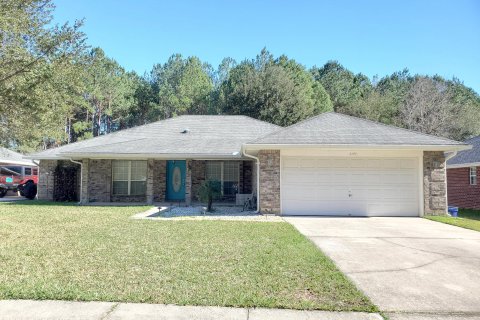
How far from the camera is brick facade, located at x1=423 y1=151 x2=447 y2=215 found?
459 inches

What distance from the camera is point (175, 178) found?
1636cm

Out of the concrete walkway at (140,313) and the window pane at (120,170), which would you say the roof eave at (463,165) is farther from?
the window pane at (120,170)

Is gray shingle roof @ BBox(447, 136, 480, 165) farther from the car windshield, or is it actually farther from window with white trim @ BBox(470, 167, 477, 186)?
the car windshield

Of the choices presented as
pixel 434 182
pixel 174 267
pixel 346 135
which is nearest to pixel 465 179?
pixel 434 182

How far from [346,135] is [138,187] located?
10.2 metres

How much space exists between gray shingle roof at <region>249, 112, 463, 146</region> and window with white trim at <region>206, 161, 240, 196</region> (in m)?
3.90

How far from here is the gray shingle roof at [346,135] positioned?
11.5 metres

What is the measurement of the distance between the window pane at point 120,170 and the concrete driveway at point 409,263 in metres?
9.81

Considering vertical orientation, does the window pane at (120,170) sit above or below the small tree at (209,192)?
above

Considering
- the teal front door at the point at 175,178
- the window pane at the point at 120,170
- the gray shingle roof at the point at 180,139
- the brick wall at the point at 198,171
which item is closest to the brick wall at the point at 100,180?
the window pane at the point at 120,170

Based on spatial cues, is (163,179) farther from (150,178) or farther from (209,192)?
(209,192)

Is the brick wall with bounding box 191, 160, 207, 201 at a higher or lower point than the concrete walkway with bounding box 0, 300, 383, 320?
higher

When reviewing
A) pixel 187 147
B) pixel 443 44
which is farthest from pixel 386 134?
pixel 187 147

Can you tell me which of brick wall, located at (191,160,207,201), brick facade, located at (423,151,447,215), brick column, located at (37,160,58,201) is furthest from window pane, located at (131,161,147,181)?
brick facade, located at (423,151,447,215)
